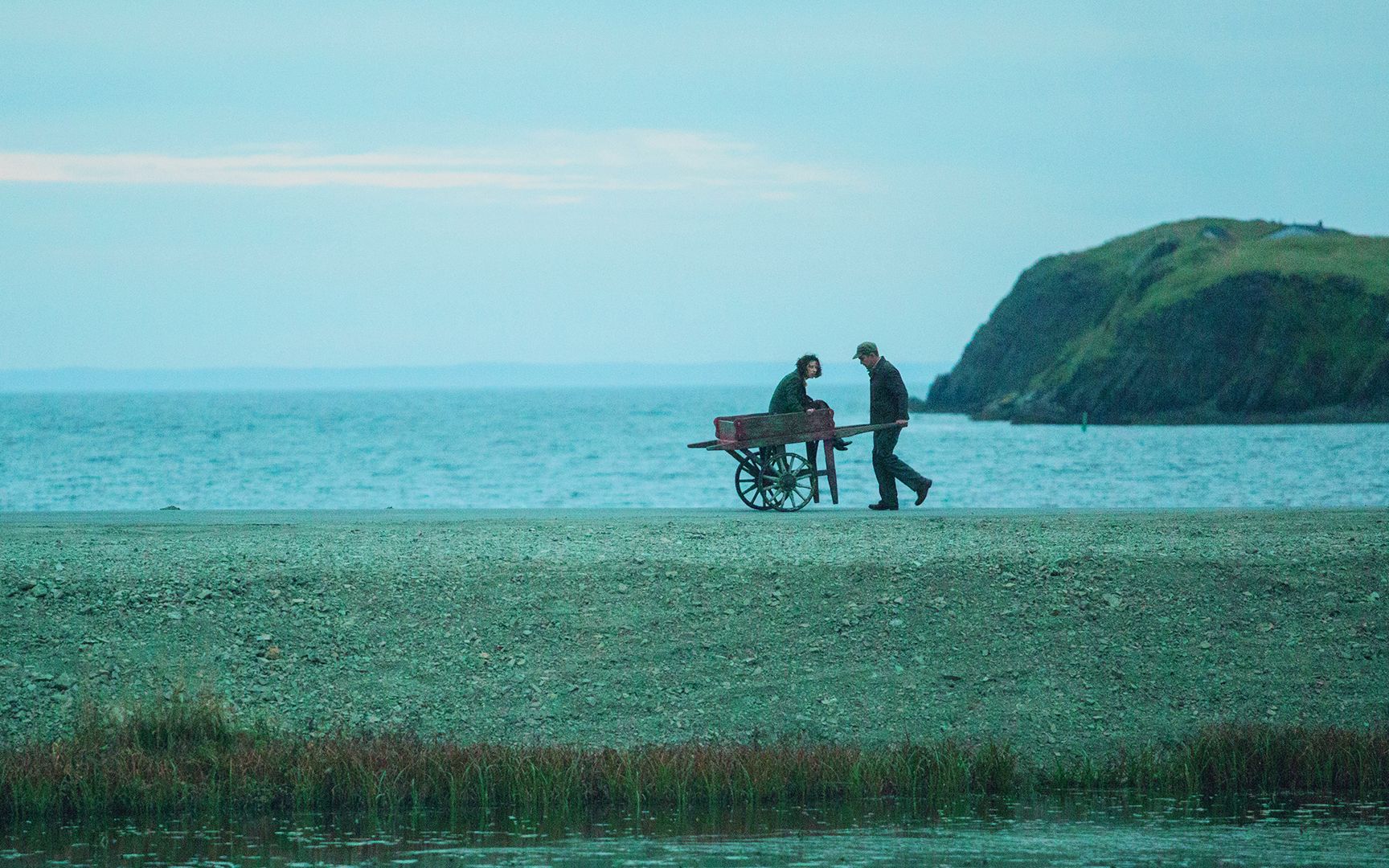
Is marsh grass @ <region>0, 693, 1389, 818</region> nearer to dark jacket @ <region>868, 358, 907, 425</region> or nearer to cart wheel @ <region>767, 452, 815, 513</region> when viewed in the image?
dark jacket @ <region>868, 358, 907, 425</region>

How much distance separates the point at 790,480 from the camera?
21219 millimetres

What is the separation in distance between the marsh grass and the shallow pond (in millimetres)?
340

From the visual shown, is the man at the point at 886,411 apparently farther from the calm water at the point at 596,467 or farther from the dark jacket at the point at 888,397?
the calm water at the point at 596,467

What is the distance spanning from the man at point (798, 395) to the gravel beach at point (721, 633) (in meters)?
3.11

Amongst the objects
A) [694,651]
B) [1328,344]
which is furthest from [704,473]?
[1328,344]

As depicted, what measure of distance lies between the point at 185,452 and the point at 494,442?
2027 centimetres

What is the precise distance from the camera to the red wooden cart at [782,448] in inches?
805

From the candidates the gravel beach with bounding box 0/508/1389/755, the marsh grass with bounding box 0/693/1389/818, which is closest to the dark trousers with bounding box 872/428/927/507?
the gravel beach with bounding box 0/508/1389/755

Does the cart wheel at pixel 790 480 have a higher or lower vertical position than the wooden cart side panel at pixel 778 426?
lower

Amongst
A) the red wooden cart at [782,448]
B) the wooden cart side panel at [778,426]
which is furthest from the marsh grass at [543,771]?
Result: the wooden cart side panel at [778,426]

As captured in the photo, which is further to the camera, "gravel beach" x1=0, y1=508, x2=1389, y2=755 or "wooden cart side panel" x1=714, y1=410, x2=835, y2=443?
"wooden cart side panel" x1=714, y1=410, x2=835, y2=443

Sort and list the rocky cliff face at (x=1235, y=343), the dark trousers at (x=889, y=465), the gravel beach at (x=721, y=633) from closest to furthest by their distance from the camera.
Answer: the gravel beach at (x=721, y=633), the dark trousers at (x=889, y=465), the rocky cliff face at (x=1235, y=343)

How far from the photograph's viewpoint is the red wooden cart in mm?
20453

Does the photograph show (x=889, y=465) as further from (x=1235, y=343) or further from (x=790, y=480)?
(x=1235, y=343)
